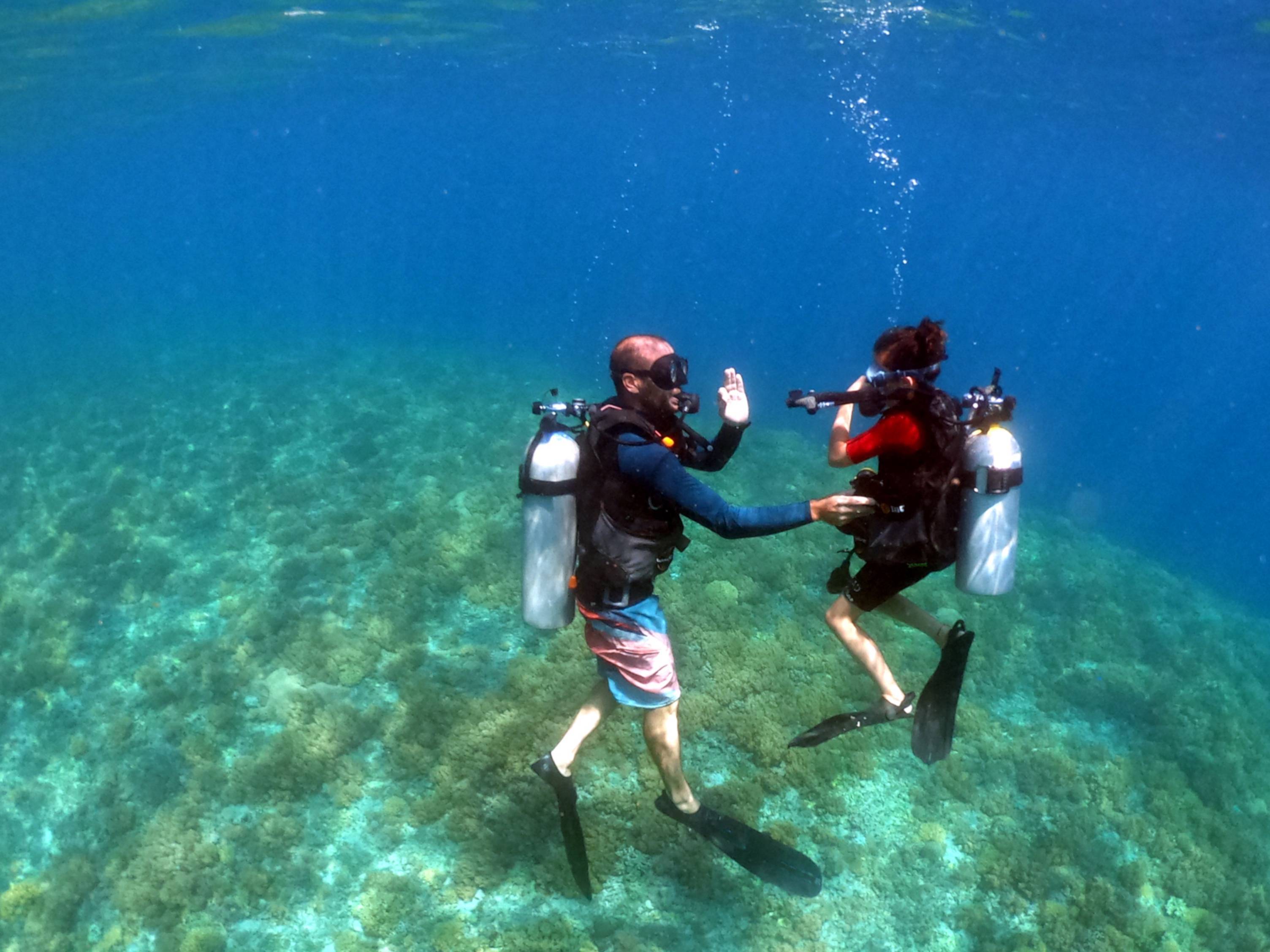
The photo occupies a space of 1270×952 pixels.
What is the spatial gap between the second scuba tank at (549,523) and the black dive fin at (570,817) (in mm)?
1022

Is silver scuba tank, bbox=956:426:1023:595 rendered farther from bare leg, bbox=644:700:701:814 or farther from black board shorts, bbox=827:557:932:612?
bare leg, bbox=644:700:701:814

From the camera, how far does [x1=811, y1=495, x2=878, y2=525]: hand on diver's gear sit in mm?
3350

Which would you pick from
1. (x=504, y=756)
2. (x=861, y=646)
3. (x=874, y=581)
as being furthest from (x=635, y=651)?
(x=504, y=756)

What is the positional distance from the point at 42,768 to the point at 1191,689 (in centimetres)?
1379

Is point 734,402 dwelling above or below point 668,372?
below

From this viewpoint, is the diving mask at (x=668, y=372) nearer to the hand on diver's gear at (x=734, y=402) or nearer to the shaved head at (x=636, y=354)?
the shaved head at (x=636, y=354)

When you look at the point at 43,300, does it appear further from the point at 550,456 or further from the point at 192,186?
the point at 550,456

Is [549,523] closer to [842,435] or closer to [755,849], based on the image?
[842,435]

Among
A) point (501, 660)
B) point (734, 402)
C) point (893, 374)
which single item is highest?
point (893, 374)

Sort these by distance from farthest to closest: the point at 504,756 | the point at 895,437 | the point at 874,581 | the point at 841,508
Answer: the point at 504,756
the point at 874,581
the point at 895,437
the point at 841,508

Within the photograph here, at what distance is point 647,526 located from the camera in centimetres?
400

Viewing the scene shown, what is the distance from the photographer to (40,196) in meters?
65.0

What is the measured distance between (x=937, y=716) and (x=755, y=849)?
1632 millimetres

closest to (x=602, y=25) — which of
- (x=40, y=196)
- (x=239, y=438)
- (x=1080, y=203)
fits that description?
(x=239, y=438)
